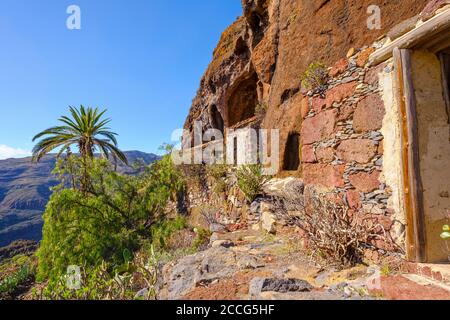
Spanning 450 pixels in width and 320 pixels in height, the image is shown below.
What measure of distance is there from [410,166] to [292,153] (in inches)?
236

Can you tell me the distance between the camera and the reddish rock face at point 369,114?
11.0ft

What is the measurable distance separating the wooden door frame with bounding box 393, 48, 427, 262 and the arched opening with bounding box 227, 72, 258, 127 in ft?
46.3

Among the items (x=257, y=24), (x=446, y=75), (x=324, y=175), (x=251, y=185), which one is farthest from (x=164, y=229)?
(x=257, y=24)

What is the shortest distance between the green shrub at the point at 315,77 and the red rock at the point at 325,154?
1.10 meters

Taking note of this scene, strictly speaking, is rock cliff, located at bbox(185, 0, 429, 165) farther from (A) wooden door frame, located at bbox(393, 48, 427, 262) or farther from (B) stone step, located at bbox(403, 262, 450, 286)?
(B) stone step, located at bbox(403, 262, 450, 286)

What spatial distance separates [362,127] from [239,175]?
3990 mm

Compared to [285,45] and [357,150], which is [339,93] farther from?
[285,45]

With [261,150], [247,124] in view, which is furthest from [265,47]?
[261,150]

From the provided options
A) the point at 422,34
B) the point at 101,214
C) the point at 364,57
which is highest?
the point at 364,57

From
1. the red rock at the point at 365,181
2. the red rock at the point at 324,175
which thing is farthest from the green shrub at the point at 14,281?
the red rock at the point at 365,181

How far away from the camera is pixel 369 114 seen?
349 cm

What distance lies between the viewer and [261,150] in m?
9.88

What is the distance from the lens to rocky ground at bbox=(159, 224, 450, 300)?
94.8 inches

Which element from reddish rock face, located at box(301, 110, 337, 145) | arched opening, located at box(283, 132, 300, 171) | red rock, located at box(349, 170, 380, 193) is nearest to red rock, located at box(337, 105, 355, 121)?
reddish rock face, located at box(301, 110, 337, 145)
